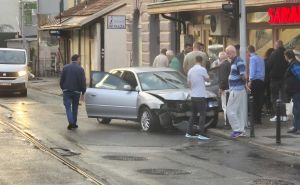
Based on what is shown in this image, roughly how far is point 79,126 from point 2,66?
450 inches

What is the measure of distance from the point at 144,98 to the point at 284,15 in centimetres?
535

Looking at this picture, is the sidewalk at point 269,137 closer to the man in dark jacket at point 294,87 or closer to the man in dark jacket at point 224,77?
the man in dark jacket at point 294,87

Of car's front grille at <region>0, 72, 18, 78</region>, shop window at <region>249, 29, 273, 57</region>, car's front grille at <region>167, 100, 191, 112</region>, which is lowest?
car's front grille at <region>167, 100, 191, 112</region>

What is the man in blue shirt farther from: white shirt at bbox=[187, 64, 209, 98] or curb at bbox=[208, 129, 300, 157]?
white shirt at bbox=[187, 64, 209, 98]

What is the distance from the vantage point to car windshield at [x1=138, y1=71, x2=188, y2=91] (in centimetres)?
1538

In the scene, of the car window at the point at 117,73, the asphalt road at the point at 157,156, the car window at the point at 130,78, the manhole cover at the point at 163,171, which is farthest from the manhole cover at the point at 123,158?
the car window at the point at 117,73

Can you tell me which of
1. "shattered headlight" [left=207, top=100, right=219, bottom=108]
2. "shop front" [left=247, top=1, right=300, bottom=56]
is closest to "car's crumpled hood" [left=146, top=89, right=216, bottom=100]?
"shattered headlight" [left=207, top=100, right=219, bottom=108]

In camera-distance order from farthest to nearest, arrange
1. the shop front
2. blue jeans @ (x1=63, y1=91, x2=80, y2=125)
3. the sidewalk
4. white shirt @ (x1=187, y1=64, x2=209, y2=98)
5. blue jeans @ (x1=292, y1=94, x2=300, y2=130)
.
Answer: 1. the shop front
2. blue jeans @ (x1=63, y1=91, x2=80, y2=125)
3. blue jeans @ (x1=292, y1=94, x2=300, y2=130)
4. white shirt @ (x1=187, y1=64, x2=209, y2=98)
5. the sidewalk

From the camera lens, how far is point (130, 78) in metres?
15.9

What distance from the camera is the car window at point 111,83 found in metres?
15.8

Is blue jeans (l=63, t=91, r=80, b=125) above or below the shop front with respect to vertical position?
below

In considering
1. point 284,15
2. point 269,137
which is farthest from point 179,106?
point 284,15

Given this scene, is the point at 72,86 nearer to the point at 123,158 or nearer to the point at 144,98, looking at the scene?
the point at 144,98

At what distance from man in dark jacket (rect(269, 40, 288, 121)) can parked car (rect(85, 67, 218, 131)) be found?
2.09 meters
